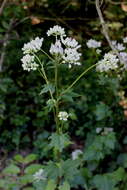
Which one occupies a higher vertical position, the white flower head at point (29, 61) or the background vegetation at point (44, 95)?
the background vegetation at point (44, 95)

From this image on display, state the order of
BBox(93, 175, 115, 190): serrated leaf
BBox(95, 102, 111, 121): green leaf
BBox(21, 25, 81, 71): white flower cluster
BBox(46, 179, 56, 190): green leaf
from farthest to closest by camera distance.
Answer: BBox(95, 102, 111, 121): green leaf < BBox(93, 175, 115, 190): serrated leaf < BBox(46, 179, 56, 190): green leaf < BBox(21, 25, 81, 71): white flower cluster

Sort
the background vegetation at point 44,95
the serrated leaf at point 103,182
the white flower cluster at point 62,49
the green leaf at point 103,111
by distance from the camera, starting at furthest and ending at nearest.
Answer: the background vegetation at point 44,95, the green leaf at point 103,111, the serrated leaf at point 103,182, the white flower cluster at point 62,49

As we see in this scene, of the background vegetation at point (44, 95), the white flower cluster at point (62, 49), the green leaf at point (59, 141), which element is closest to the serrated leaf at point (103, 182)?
the background vegetation at point (44, 95)

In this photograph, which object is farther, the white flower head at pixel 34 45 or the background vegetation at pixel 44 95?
the background vegetation at pixel 44 95

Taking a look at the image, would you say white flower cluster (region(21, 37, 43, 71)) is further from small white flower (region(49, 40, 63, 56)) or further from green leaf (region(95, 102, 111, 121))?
green leaf (region(95, 102, 111, 121))

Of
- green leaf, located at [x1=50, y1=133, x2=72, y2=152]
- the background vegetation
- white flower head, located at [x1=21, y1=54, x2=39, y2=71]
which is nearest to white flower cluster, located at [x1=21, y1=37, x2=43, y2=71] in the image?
white flower head, located at [x1=21, y1=54, x2=39, y2=71]

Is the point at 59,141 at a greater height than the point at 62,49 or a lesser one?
lesser

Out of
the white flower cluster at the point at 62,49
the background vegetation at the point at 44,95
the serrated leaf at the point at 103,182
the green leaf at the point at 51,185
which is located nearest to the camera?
the white flower cluster at the point at 62,49

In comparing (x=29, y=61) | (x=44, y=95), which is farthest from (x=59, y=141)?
(x=44, y=95)

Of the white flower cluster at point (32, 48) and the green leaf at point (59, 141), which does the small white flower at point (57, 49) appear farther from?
the green leaf at point (59, 141)

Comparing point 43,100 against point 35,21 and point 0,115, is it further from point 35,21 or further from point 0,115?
point 35,21

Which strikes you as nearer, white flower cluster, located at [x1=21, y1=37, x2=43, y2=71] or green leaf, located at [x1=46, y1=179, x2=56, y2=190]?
white flower cluster, located at [x1=21, y1=37, x2=43, y2=71]

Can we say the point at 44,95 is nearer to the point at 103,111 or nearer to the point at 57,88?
the point at 103,111
